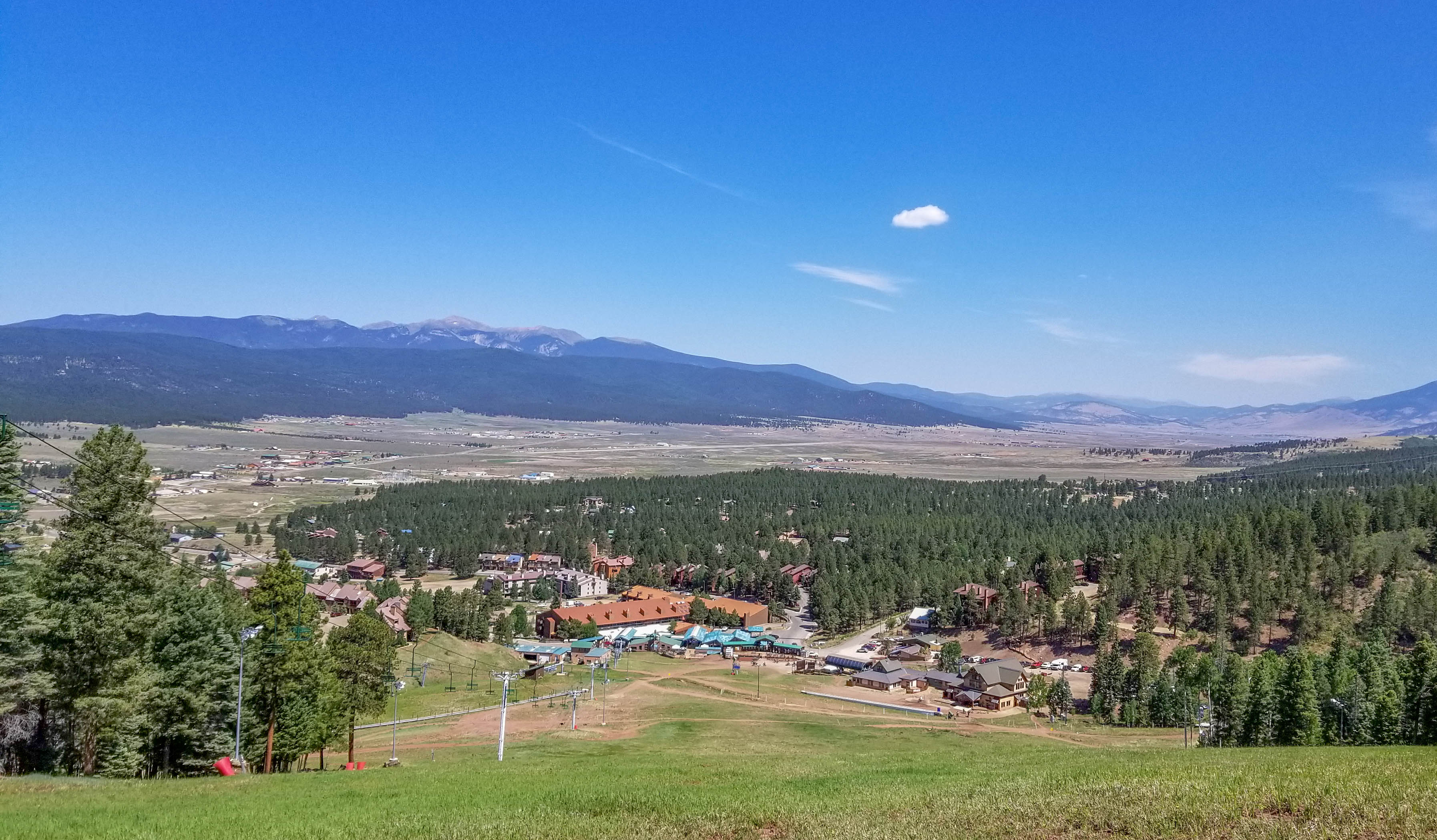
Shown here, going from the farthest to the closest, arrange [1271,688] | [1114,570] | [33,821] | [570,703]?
1. [1114,570]
2. [570,703]
3. [1271,688]
4. [33,821]

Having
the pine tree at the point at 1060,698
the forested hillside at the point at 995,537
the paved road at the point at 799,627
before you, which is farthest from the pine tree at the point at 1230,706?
the paved road at the point at 799,627

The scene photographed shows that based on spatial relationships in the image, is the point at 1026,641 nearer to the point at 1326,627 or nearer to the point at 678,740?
the point at 1326,627

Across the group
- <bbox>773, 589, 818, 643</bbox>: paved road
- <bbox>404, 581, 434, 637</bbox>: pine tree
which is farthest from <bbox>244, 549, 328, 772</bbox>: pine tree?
<bbox>773, 589, 818, 643</bbox>: paved road

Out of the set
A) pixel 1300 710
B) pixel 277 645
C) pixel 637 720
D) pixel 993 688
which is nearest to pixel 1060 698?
pixel 993 688

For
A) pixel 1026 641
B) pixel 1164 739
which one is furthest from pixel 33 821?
pixel 1026 641

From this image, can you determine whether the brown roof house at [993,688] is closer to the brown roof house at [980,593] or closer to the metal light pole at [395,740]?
the brown roof house at [980,593]
